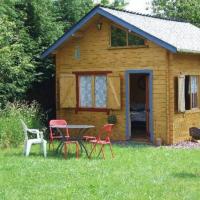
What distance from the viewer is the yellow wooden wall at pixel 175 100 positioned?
53.4 ft

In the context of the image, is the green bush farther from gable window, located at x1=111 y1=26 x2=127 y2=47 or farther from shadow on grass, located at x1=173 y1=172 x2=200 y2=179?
shadow on grass, located at x1=173 y1=172 x2=200 y2=179

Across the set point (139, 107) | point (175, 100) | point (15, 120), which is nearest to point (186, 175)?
point (175, 100)

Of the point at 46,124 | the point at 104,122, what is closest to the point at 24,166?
the point at 104,122

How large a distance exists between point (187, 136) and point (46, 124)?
17.3 feet

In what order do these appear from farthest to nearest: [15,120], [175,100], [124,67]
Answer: [124,67]
[175,100]
[15,120]

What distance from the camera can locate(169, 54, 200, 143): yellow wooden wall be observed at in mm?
16266

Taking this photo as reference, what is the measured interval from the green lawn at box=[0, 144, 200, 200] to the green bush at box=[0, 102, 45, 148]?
1115mm

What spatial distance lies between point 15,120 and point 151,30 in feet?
17.0

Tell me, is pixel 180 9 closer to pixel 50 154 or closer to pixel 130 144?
pixel 130 144

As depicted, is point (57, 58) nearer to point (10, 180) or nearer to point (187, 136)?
point (187, 136)

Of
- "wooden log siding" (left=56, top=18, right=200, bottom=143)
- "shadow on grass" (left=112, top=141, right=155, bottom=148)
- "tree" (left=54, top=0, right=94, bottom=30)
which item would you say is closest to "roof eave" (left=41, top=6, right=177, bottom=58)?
"wooden log siding" (left=56, top=18, right=200, bottom=143)

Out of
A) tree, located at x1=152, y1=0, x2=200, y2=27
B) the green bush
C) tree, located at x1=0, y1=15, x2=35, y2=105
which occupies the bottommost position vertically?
the green bush

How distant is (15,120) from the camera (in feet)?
51.2

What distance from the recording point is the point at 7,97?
18062 mm
